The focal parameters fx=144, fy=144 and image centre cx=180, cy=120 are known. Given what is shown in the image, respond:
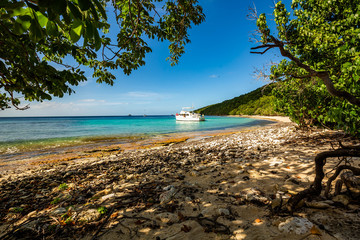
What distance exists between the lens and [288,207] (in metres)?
2.28

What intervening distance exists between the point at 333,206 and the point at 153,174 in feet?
13.9

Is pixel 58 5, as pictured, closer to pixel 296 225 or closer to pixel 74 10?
pixel 74 10

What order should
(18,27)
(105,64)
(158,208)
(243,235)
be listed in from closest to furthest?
1. (18,27)
2. (243,235)
3. (158,208)
4. (105,64)

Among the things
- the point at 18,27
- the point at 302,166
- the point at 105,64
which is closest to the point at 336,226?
the point at 302,166

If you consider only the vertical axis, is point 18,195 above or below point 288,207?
below

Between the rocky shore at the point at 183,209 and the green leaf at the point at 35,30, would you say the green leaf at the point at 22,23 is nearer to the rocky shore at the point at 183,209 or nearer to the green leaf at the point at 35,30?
the green leaf at the point at 35,30

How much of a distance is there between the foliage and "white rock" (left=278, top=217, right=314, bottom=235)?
6.75ft

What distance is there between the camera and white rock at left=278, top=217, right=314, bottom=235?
1.85m

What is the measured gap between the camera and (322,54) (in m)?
4.73

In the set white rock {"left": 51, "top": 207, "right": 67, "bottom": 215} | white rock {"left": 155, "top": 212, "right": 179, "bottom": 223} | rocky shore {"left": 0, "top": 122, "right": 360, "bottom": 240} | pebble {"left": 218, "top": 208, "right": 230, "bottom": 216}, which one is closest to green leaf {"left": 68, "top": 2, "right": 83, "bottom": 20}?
rocky shore {"left": 0, "top": 122, "right": 360, "bottom": 240}

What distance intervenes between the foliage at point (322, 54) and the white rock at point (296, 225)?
2.06 meters

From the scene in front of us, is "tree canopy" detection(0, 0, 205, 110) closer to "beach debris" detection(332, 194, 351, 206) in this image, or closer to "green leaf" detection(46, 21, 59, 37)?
"green leaf" detection(46, 21, 59, 37)

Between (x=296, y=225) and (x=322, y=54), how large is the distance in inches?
217

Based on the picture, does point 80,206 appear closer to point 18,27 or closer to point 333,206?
point 18,27
